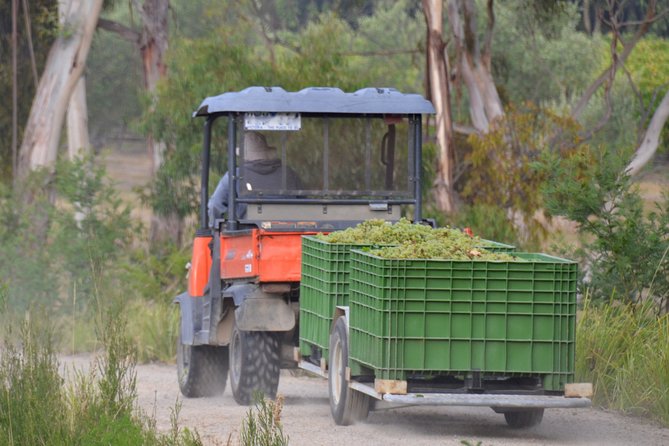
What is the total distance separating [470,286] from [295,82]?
11.8 meters

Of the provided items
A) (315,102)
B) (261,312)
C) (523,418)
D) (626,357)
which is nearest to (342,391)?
(523,418)

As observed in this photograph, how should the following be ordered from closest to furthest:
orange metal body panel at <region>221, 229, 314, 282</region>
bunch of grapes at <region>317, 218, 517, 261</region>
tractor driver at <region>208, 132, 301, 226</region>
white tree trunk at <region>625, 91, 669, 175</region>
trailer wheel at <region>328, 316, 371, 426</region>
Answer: bunch of grapes at <region>317, 218, 517, 261</region> < trailer wheel at <region>328, 316, 371, 426</region> < orange metal body panel at <region>221, 229, 314, 282</region> < tractor driver at <region>208, 132, 301, 226</region> < white tree trunk at <region>625, 91, 669, 175</region>

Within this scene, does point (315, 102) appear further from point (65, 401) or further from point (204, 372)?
point (65, 401)

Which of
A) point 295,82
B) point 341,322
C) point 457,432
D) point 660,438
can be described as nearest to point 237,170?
point 341,322

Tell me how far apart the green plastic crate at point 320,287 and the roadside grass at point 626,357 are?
8.37ft

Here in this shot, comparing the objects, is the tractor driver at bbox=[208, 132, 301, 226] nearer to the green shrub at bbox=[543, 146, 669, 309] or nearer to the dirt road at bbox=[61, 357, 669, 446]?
the dirt road at bbox=[61, 357, 669, 446]

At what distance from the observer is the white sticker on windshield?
12.1 meters

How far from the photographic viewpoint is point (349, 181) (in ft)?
40.7

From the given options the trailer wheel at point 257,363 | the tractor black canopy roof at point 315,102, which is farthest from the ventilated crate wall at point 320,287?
the tractor black canopy roof at point 315,102

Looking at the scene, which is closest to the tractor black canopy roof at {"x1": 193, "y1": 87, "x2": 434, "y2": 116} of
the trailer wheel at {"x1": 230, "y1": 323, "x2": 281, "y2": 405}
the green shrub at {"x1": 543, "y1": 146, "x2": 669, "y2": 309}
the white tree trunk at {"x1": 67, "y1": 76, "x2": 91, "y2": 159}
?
the trailer wheel at {"x1": 230, "y1": 323, "x2": 281, "y2": 405}

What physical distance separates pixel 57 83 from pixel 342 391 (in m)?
16.8

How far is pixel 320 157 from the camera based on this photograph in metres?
12.2

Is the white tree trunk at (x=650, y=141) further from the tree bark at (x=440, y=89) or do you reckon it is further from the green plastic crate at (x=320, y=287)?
the green plastic crate at (x=320, y=287)

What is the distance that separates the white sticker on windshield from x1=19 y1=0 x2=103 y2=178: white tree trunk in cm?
1410
